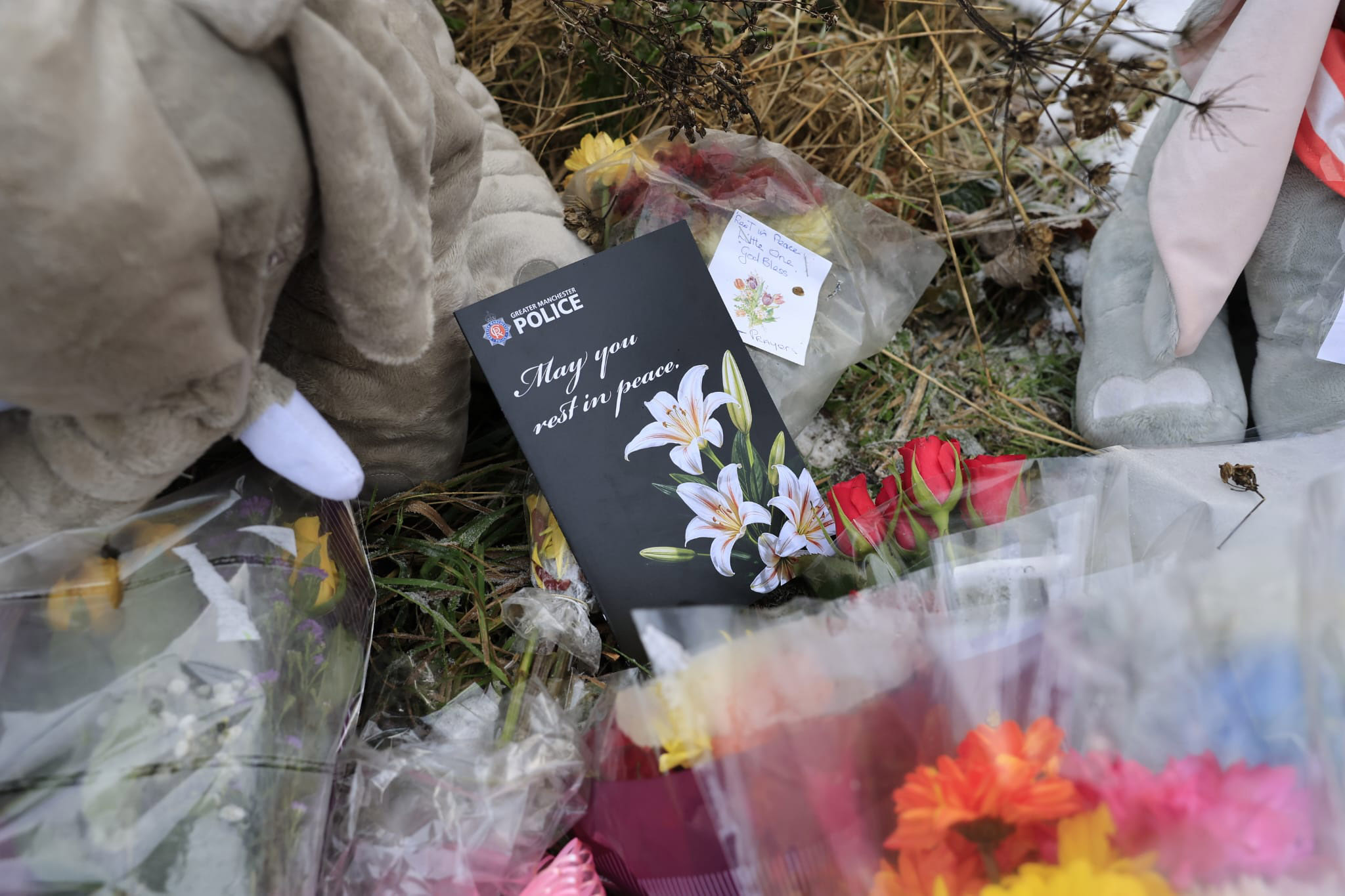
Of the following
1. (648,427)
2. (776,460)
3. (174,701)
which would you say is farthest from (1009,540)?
(174,701)

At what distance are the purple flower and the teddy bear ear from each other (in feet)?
0.41

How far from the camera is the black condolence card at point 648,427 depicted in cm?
91

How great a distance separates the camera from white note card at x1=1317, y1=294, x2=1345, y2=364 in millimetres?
964

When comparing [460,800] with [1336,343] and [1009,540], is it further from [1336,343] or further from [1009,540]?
Answer: [1336,343]

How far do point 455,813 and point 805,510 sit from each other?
49 centimetres

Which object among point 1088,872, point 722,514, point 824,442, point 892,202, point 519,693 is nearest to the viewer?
point 1088,872

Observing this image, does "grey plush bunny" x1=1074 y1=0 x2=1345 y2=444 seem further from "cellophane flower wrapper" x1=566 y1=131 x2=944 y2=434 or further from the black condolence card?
the black condolence card

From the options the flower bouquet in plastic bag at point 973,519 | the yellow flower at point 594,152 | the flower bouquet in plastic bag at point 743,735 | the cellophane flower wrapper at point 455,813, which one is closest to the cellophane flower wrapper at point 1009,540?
the flower bouquet in plastic bag at point 973,519

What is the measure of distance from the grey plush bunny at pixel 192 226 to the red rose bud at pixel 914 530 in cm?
51

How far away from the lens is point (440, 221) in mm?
850

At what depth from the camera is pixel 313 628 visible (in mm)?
751

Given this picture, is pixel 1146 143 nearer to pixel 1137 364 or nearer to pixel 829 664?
pixel 1137 364

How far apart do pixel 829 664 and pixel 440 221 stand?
0.58 meters

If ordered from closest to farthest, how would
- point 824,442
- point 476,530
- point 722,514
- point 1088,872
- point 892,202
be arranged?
1. point 1088,872
2. point 722,514
3. point 476,530
4. point 824,442
5. point 892,202
